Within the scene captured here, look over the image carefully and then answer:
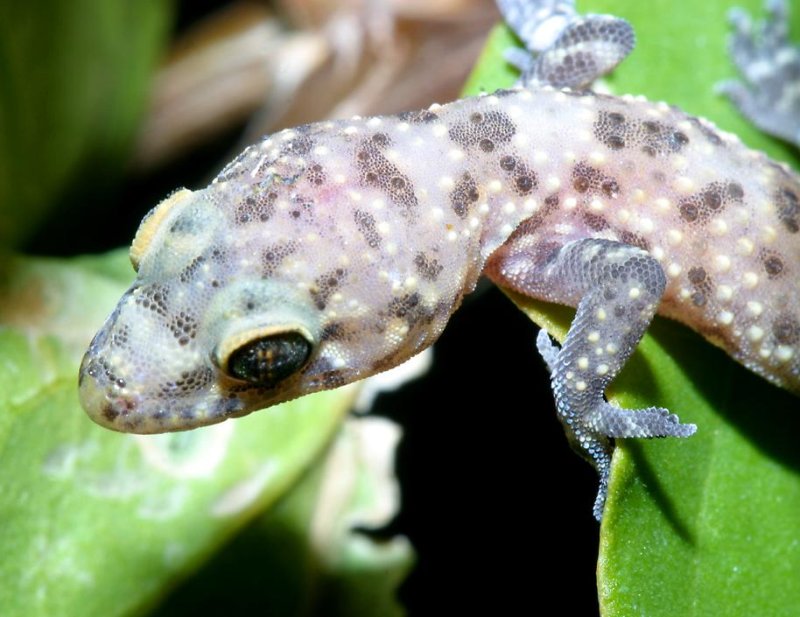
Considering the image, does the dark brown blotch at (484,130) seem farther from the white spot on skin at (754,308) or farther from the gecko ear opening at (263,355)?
the white spot on skin at (754,308)

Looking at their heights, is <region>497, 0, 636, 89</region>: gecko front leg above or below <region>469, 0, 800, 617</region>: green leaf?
above

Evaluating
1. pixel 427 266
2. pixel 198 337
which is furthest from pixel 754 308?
pixel 198 337

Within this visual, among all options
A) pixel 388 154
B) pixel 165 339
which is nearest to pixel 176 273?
pixel 165 339

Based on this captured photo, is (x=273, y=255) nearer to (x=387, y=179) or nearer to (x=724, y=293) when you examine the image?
(x=387, y=179)

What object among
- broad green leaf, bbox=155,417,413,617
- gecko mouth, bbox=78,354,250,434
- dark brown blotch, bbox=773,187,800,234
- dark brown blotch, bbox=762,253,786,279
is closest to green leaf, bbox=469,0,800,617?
dark brown blotch, bbox=762,253,786,279

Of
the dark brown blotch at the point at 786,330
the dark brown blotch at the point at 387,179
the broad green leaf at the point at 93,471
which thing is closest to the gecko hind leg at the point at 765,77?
the dark brown blotch at the point at 786,330

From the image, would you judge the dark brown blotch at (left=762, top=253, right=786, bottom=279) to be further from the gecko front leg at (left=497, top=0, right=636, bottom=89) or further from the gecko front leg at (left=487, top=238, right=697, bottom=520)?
the gecko front leg at (left=497, top=0, right=636, bottom=89)

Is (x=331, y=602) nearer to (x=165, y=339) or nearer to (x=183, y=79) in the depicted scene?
(x=165, y=339)
